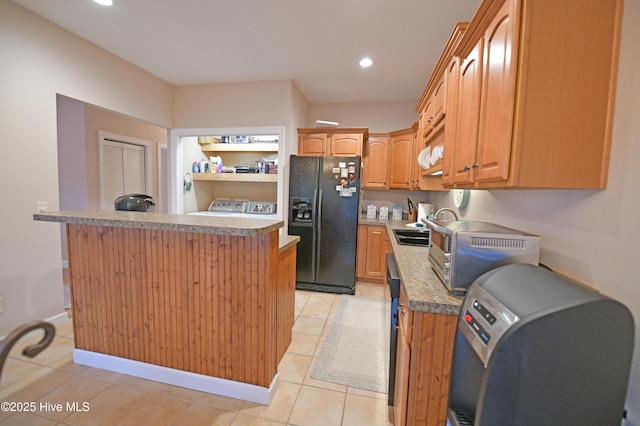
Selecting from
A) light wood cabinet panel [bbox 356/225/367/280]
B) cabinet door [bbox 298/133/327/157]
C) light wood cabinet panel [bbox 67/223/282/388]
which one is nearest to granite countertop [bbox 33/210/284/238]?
light wood cabinet panel [bbox 67/223/282/388]

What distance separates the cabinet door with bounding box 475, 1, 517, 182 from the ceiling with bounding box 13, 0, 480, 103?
1.16m

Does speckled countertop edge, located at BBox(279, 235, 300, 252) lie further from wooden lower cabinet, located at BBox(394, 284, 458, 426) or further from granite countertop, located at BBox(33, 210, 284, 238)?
wooden lower cabinet, located at BBox(394, 284, 458, 426)

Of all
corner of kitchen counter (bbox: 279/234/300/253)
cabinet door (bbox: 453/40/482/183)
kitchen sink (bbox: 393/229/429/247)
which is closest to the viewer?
cabinet door (bbox: 453/40/482/183)

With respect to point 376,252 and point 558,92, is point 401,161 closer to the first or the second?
point 376,252

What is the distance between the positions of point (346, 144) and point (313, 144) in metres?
0.48

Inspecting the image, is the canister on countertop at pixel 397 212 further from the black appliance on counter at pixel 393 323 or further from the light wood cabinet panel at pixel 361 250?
the black appliance on counter at pixel 393 323

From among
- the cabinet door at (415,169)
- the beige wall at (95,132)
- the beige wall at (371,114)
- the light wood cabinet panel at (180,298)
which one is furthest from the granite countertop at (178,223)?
the beige wall at (371,114)

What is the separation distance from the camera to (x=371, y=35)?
2.46 meters

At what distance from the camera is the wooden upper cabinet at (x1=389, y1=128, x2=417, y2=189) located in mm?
3836

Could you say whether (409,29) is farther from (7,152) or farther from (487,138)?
(7,152)

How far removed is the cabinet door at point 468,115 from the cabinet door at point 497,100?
6cm

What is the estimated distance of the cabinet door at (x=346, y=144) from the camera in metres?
3.82

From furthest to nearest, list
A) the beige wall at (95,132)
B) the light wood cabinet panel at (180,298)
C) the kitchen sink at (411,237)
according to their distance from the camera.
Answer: the beige wall at (95,132) < the kitchen sink at (411,237) < the light wood cabinet panel at (180,298)

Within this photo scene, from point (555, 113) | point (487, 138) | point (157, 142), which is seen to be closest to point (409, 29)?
point (487, 138)
